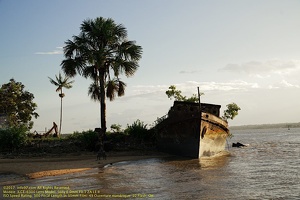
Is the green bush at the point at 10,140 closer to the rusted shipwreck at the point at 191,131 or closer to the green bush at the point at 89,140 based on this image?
the green bush at the point at 89,140

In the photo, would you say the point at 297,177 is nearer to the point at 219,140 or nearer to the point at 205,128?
the point at 205,128

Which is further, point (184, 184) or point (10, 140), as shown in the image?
point (10, 140)

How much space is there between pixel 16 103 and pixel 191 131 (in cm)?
2868

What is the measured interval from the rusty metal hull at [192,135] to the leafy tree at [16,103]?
77.5 ft

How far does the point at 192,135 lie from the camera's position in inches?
824

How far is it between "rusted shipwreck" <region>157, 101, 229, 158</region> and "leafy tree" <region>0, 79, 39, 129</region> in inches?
926

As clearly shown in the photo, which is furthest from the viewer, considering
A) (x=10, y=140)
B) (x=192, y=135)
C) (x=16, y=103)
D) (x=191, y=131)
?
(x=16, y=103)

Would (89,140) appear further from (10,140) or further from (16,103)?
(16,103)

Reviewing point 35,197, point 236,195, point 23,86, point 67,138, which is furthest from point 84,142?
point 23,86

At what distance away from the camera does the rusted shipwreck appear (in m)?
20.8

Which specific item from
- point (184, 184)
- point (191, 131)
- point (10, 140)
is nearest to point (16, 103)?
point (10, 140)

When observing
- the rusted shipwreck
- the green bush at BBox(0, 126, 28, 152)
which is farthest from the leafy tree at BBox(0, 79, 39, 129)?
the rusted shipwreck

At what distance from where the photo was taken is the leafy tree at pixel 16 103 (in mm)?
39062

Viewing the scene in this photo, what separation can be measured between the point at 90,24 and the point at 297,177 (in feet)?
69.0
